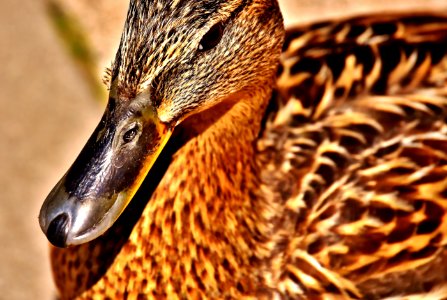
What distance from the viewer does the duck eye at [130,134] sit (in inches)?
81.0

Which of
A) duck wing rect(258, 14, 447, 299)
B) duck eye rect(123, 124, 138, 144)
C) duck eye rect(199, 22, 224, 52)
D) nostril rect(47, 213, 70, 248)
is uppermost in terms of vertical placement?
duck eye rect(199, 22, 224, 52)

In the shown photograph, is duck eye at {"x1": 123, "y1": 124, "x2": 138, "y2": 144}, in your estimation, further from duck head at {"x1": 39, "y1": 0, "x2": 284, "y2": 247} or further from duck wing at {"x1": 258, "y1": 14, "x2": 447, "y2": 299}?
duck wing at {"x1": 258, "y1": 14, "x2": 447, "y2": 299}

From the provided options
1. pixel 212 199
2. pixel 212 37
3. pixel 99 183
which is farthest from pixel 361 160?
pixel 99 183

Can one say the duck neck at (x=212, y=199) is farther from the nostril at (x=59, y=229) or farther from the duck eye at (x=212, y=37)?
the nostril at (x=59, y=229)

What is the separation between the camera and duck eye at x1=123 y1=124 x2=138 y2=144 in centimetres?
206

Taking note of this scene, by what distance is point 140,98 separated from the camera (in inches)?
80.8

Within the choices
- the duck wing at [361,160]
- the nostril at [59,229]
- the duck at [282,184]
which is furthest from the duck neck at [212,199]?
the nostril at [59,229]

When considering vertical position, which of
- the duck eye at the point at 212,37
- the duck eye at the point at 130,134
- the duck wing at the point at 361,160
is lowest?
the duck wing at the point at 361,160

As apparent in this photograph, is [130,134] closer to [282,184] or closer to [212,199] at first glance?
[212,199]

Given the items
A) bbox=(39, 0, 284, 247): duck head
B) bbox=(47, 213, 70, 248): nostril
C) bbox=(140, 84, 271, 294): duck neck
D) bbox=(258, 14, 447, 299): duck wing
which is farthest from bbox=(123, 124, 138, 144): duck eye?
bbox=(258, 14, 447, 299): duck wing

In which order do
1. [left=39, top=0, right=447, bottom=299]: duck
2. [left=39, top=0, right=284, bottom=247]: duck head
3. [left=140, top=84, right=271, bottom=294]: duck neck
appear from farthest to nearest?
[left=140, top=84, right=271, bottom=294]: duck neck → [left=39, top=0, right=447, bottom=299]: duck → [left=39, top=0, right=284, bottom=247]: duck head

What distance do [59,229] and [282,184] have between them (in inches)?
29.3

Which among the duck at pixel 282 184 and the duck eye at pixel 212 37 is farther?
the duck at pixel 282 184

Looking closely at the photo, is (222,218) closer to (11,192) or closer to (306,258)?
(306,258)
